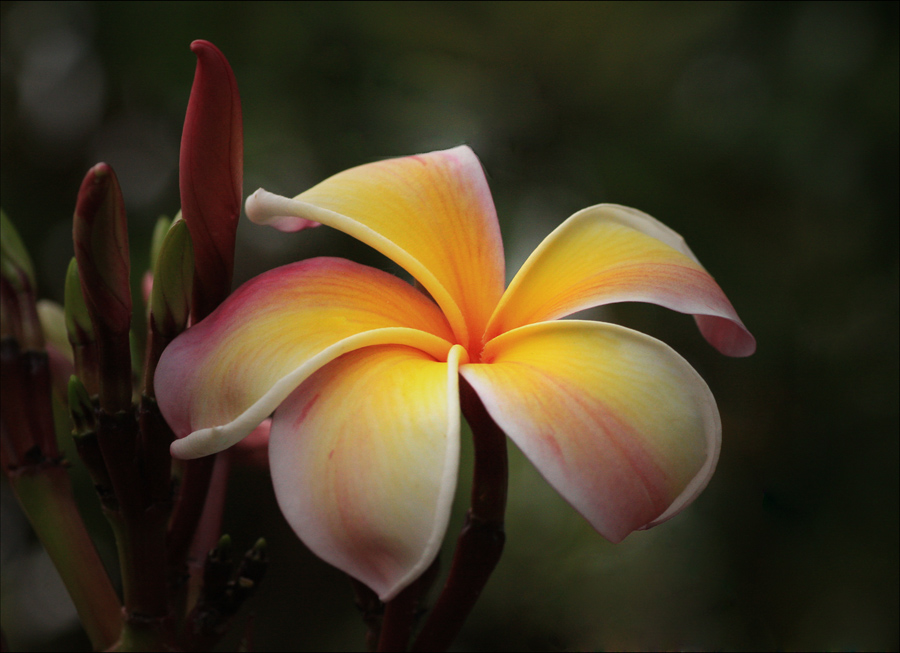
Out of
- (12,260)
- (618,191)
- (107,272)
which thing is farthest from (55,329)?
(618,191)

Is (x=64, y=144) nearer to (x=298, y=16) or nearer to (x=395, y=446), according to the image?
(x=298, y=16)

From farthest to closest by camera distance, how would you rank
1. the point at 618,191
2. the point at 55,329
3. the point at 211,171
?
the point at 618,191
the point at 55,329
the point at 211,171

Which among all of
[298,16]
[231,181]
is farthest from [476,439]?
[298,16]

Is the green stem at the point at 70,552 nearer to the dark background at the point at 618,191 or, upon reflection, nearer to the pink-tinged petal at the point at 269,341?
the pink-tinged petal at the point at 269,341

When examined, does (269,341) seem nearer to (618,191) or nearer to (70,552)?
(70,552)

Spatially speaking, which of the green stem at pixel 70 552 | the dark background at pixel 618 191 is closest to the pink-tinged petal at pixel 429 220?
the green stem at pixel 70 552

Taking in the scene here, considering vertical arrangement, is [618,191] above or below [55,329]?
above

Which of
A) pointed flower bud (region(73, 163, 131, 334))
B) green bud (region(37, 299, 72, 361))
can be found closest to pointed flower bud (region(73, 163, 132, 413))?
pointed flower bud (region(73, 163, 131, 334))
